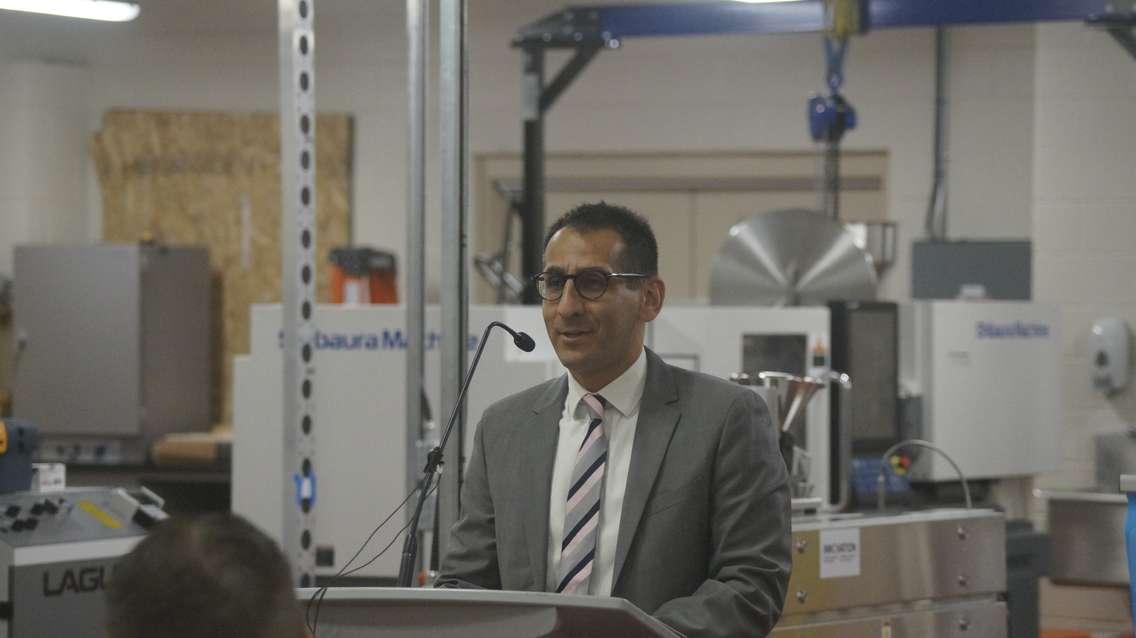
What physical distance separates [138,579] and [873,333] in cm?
354

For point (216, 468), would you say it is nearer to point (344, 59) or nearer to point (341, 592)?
point (344, 59)

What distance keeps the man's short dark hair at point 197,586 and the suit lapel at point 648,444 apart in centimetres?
97

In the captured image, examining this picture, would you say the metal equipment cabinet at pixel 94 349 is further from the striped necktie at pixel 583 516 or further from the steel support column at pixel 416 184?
the striped necktie at pixel 583 516

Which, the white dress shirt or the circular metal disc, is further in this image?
the circular metal disc

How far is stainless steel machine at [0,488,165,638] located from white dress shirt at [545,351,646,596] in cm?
126

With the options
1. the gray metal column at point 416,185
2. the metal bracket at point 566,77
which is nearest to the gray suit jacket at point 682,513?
the gray metal column at point 416,185

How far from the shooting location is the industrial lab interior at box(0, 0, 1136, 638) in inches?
83.0

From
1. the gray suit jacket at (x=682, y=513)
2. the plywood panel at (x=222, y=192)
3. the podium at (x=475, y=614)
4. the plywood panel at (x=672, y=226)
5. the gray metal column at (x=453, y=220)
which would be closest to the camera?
the podium at (x=475, y=614)

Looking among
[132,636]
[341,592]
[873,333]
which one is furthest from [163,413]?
[132,636]

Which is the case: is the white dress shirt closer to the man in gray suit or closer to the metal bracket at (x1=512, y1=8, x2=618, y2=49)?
the man in gray suit

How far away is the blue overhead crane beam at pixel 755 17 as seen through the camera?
547 cm

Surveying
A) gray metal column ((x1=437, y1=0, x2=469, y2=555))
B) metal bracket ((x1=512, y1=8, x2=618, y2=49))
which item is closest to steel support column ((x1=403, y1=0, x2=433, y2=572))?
gray metal column ((x1=437, y1=0, x2=469, y2=555))

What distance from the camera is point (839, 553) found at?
9.79ft

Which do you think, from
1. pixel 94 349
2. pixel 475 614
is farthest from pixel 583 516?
pixel 94 349
